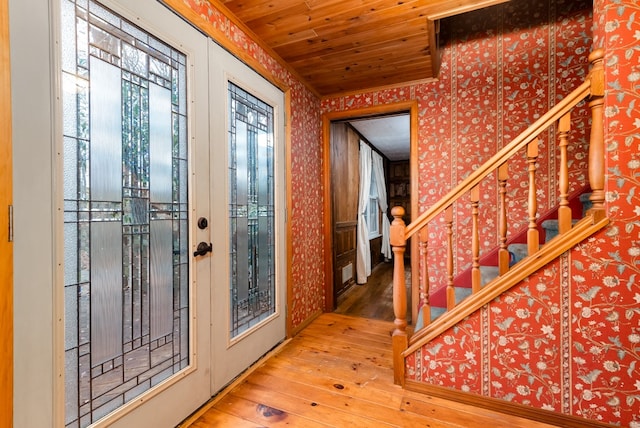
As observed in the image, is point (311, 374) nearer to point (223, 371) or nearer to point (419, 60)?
point (223, 371)

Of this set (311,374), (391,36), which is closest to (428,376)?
(311,374)

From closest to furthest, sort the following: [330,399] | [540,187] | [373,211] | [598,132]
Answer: [598,132] < [330,399] < [540,187] < [373,211]

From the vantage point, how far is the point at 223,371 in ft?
5.75

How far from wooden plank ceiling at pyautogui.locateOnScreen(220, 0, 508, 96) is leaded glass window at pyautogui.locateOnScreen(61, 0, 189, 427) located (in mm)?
762

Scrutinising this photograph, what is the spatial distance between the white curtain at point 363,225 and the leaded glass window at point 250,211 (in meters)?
2.15

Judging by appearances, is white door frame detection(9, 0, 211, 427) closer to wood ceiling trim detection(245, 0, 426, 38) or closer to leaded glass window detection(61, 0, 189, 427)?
leaded glass window detection(61, 0, 189, 427)

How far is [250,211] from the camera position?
205cm

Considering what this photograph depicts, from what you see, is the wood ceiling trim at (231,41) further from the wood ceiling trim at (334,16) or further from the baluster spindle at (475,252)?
the baluster spindle at (475,252)

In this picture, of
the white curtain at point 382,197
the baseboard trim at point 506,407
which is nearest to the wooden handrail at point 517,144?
the baseboard trim at point 506,407

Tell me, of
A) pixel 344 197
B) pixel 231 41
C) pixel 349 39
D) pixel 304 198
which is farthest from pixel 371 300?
pixel 231 41

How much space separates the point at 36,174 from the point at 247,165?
1160 millimetres

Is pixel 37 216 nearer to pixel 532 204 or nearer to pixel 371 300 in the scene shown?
pixel 532 204

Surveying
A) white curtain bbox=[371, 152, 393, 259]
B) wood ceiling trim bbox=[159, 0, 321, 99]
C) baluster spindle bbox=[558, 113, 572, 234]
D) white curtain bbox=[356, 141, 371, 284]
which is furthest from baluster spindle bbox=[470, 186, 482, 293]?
white curtain bbox=[371, 152, 393, 259]

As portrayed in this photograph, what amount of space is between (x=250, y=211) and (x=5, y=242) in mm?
1268
